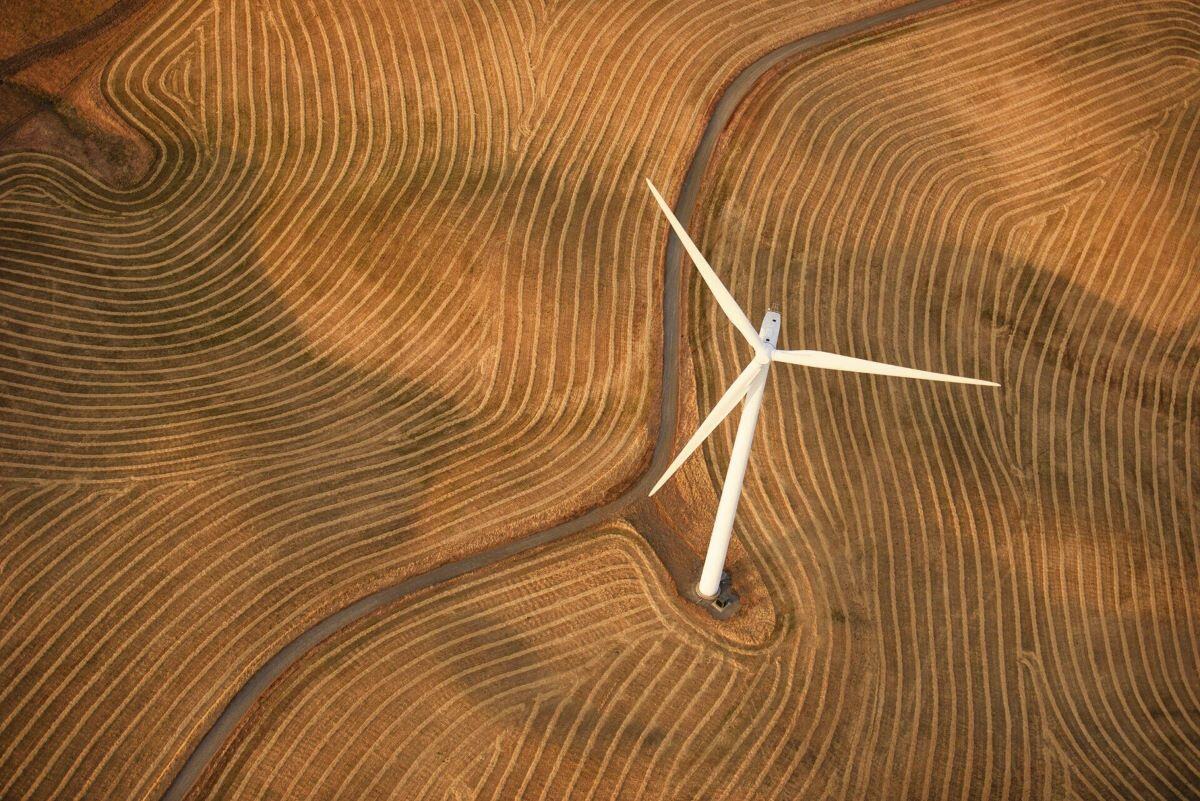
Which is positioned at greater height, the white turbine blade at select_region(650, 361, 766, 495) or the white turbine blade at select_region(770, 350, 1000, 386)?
the white turbine blade at select_region(770, 350, 1000, 386)

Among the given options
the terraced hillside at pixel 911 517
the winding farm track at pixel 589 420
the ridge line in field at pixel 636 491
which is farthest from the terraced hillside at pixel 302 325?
the terraced hillside at pixel 911 517

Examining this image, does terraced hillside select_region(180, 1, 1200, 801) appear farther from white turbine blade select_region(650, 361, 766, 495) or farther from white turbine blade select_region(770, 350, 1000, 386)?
white turbine blade select_region(770, 350, 1000, 386)

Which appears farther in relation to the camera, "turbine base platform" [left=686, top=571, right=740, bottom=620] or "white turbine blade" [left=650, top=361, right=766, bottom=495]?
"turbine base platform" [left=686, top=571, right=740, bottom=620]

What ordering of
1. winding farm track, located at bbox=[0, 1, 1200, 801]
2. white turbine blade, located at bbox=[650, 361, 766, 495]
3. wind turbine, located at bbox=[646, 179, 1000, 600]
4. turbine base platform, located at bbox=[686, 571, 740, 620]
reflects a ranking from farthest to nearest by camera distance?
turbine base platform, located at bbox=[686, 571, 740, 620], winding farm track, located at bbox=[0, 1, 1200, 801], white turbine blade, located at bbox=[650, 361, 766, 495], wind turbine, located at bbox=[646, 179, 1000, 600]

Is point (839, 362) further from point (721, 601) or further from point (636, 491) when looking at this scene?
point (636, 491)

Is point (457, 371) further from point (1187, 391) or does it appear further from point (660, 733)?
point (1187, 391)

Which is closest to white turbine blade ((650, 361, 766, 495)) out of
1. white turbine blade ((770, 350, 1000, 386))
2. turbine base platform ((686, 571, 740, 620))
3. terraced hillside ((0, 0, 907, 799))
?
white turbine blade ((770, 350, 1000, 386))

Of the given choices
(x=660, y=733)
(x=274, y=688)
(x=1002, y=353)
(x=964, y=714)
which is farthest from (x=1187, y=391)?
(x=274, y=688)

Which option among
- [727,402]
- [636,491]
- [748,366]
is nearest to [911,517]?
[636,491]
